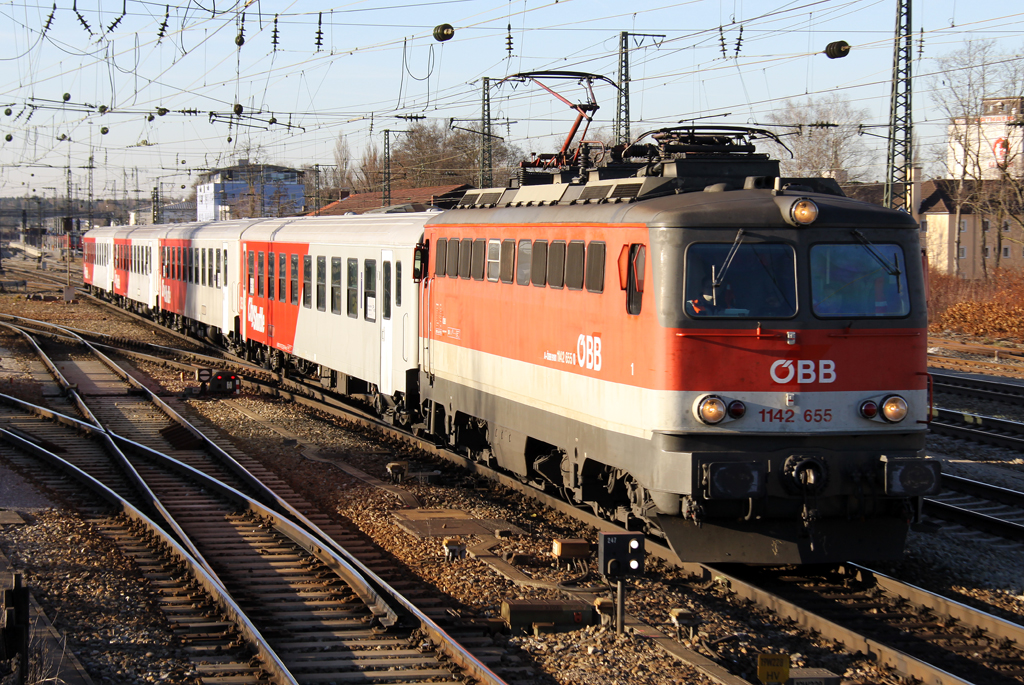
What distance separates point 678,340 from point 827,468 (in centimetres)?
155

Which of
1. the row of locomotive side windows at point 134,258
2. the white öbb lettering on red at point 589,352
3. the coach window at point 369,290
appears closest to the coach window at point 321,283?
the coach window at point 369,290

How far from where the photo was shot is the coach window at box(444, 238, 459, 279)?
1366 centimetres

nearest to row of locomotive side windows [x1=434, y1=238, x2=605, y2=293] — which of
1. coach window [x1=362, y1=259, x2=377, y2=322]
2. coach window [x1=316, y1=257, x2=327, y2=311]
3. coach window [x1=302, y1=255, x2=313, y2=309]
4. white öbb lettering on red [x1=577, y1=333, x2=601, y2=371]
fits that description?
white öbb lettering on red [x1=577, y1=333, x2=601, y2=371]

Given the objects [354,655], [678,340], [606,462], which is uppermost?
[678,340]

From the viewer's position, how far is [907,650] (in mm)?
7754

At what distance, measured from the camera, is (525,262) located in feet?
37.7

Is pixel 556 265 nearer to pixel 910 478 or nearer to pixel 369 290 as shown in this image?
pixel 910 478

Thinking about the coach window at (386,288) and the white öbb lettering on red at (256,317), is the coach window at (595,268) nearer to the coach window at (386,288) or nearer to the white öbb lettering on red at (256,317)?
the coach window at (386,288)

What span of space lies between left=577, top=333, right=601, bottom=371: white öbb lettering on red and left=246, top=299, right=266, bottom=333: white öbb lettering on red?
15.7 m

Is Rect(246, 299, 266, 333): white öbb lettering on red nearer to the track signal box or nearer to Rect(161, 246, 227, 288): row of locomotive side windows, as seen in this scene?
Rect(161, 246, 227, 288): row of locomotive side windows

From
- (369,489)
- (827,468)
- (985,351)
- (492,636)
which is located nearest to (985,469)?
(827,468)

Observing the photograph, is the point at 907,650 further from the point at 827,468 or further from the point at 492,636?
the point at 492,636

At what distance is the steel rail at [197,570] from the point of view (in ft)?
24.0

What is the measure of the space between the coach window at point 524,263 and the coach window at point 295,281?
11.3 m
